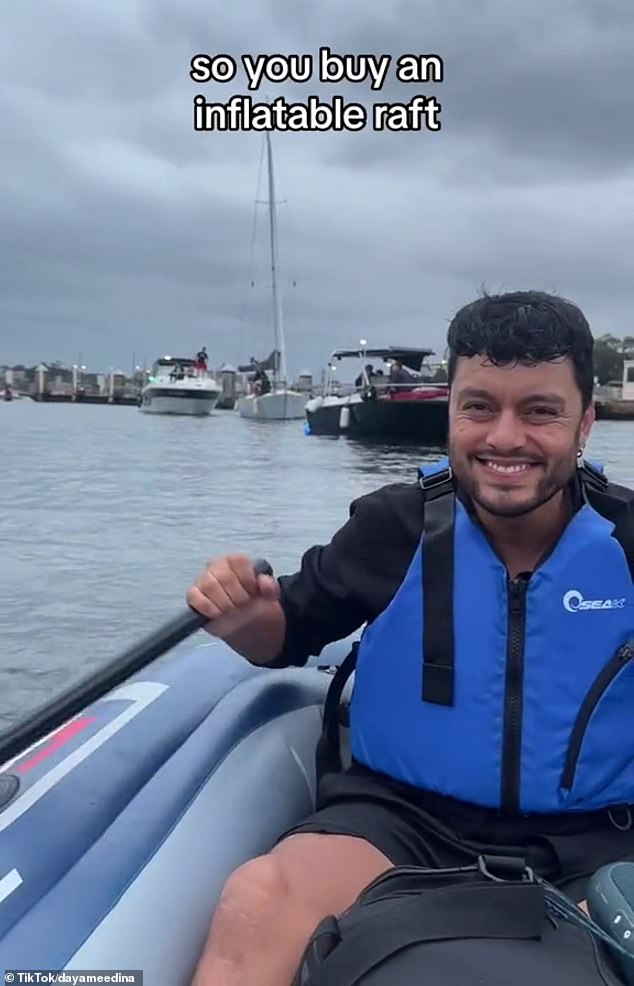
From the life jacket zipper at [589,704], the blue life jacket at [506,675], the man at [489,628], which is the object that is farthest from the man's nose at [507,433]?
the life jacket zipper at [589,704]

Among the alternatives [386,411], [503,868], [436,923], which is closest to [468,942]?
[436,923]

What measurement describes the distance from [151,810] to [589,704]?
70 cm

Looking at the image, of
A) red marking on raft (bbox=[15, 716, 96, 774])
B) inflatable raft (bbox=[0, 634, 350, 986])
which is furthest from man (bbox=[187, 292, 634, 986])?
red marking on raft (bbox=[15, 716, 96, 774])

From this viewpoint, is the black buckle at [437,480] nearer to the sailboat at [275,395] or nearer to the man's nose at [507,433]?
the man's nose at [507,433]

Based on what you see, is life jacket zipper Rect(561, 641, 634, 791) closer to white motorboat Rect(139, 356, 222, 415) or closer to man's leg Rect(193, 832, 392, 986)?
man's leg Rect(193, 832, 392, 986)

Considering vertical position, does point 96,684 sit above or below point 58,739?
above

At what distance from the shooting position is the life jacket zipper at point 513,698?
1656 mm

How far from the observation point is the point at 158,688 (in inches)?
85.6

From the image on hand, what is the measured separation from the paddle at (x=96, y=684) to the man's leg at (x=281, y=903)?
356mm

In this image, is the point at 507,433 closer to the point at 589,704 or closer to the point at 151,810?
the point at 589,704

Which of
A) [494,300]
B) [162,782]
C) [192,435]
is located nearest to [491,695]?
[162,782]

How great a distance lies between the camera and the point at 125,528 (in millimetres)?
7953

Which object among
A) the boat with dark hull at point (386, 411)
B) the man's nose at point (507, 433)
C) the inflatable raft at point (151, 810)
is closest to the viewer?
the inflatable raft at point (151, 810)

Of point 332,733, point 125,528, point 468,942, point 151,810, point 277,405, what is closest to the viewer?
point 468,942
